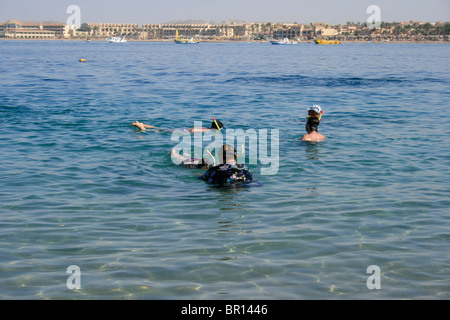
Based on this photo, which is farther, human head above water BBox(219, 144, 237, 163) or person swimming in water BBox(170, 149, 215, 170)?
person swimming in water BBox(170, 149, 215, 170)

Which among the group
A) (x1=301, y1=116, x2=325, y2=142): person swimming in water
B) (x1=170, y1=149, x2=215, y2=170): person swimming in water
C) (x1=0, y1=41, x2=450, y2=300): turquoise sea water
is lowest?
(x1=0, y1=41, x2=450, y2=300): turquoise sea water

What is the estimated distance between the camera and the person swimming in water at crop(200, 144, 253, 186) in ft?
34.6

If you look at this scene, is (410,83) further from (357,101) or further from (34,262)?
(34,262)

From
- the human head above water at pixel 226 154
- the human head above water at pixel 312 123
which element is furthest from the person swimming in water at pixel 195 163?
the human head above water at pixel 312 123

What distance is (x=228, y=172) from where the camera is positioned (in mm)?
10555

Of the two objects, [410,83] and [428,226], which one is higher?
[410,83]

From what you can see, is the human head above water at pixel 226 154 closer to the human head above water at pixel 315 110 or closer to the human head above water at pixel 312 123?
the human head above water at pixel 315 110

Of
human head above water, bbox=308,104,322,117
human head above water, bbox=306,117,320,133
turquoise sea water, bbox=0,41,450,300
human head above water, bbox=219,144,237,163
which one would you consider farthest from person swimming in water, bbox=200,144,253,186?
human head above water, bbox=306,117,320,133

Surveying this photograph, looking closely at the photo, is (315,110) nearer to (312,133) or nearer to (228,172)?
(312,133)

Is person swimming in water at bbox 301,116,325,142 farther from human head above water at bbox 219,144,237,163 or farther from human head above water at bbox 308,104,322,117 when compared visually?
human head above water at bbox 219,144,237,163

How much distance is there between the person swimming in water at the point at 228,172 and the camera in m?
10.6
